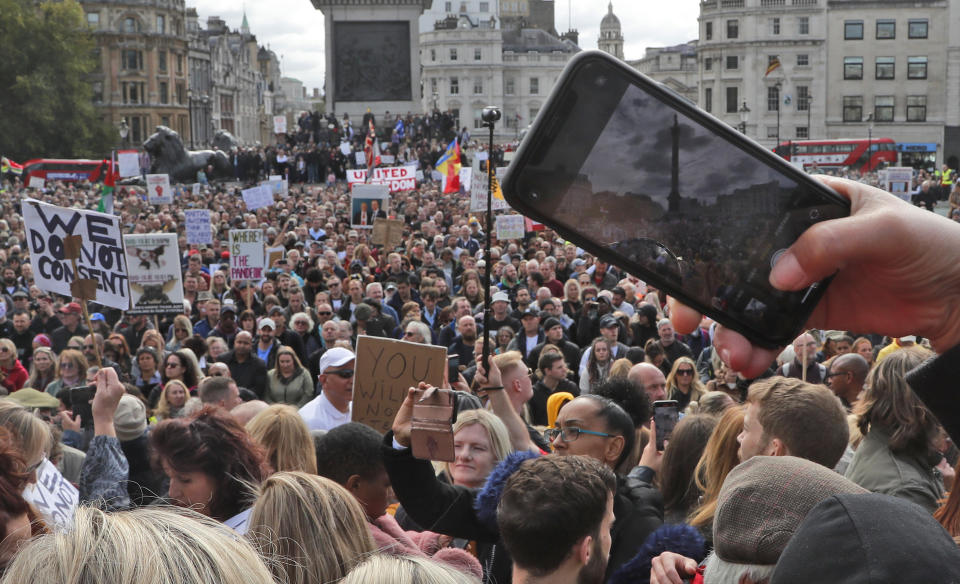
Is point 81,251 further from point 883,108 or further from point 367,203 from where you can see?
point 883,108

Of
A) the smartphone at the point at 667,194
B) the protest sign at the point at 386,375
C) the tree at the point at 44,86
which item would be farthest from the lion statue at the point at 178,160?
the smartphone at the point at 667,194

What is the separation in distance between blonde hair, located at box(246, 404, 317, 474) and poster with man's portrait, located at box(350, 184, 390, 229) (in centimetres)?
1626

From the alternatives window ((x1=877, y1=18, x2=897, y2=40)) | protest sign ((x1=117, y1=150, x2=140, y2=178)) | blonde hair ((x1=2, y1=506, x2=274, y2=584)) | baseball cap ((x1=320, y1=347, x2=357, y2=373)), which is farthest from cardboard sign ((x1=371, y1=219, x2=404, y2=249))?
window ((x1=877, y1=18, x2=897, y2=40))

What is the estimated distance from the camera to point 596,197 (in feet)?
6.77

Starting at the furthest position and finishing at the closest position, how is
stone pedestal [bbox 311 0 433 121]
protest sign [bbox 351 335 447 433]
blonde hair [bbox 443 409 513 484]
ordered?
stone pedestal [bbox 311 0 433 121] < protest sign [bbox 351 335 447 433] < blonde hair [bbox 443 409 513 484]

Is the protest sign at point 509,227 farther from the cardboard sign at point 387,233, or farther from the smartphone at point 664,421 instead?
the smartphone at point 664,421

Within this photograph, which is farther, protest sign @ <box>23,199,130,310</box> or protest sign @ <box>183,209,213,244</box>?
protest sign @ <box>183,209,213,244</box>

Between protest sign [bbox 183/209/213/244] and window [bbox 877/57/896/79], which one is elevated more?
window [bbox 877/57/896/79]

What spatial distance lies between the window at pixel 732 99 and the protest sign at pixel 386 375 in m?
81.3

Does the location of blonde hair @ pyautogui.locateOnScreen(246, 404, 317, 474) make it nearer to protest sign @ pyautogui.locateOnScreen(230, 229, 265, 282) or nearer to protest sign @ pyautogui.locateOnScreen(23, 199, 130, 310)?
protest sign @ pyautogui.locateOnScreen(23, 199, 130, 310)

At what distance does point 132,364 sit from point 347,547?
7.98 meters

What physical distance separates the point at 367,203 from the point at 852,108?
67.8 meters

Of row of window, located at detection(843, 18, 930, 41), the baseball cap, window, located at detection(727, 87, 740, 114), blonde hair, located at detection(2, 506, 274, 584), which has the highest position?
row of window, located at detection(843, 18, 930, 41)

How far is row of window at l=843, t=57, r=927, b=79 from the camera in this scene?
78625 millimetres
